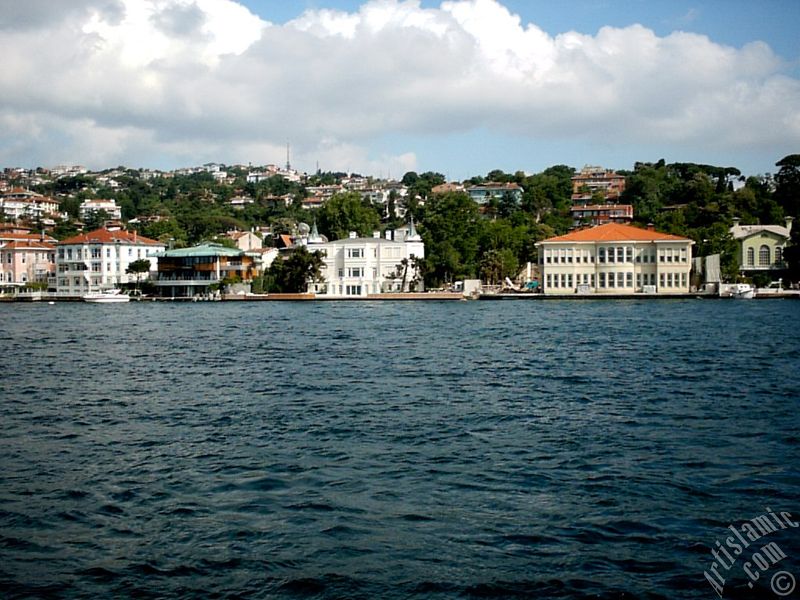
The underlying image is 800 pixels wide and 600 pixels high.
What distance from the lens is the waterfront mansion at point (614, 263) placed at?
274 feet

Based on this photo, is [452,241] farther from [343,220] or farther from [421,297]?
[343,220]

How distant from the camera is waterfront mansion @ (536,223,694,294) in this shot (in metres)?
83.6

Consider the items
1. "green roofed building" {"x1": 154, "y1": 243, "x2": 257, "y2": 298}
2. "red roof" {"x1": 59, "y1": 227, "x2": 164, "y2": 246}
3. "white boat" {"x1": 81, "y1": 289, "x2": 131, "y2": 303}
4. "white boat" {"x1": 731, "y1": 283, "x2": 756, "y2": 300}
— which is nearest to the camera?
"white boat" {"x1": 731, "y1": 283, "x2": 756, "y2": 300}

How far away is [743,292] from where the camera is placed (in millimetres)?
77375

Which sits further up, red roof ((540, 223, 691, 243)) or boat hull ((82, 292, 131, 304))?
red roof ((540, 223, 691, 243))

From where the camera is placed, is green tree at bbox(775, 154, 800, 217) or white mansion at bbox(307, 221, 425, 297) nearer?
white mansion at bbox(307, 221, 425, 297)

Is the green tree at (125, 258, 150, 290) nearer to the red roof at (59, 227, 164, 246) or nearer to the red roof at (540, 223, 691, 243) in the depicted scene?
the red roof at (59, 227, 164, 246)

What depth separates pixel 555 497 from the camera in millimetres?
12289

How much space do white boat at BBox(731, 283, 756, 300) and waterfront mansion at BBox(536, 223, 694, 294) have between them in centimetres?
565

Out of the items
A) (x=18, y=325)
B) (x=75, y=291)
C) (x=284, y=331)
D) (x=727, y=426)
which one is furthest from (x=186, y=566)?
(x=75, y=291)

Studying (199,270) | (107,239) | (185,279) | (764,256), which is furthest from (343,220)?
(764,256)

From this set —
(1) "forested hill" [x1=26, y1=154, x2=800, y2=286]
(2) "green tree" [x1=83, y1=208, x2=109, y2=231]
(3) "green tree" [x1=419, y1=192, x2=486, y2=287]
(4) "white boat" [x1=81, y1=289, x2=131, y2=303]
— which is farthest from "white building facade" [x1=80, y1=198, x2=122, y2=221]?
(3) "green tree" [x1=419, y1=192, x2=486, y2=287]

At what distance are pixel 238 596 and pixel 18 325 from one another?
1970 inches

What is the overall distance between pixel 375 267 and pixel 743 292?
37.6 m
